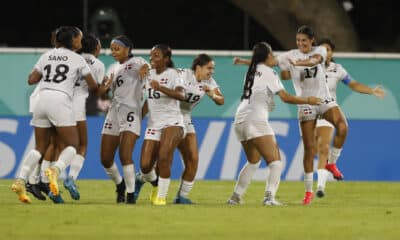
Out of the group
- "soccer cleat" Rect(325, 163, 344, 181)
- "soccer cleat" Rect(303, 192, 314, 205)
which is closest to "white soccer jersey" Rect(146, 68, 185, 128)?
"soccer cleat" Rect(303, 192, 314, 205)

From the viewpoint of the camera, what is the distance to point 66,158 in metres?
15.8

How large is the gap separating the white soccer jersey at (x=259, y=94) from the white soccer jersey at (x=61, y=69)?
2.05 metres

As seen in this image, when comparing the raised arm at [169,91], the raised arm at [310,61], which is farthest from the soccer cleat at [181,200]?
the raised arm at [310,61]

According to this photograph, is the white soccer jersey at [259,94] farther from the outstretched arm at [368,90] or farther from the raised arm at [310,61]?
the outstretched arm at [368,90]

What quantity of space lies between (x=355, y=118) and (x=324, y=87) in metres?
8.57

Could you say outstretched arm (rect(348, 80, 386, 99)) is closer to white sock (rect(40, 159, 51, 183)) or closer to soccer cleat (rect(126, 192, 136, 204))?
soccer cleat (rect(126, 192, 136, 204))

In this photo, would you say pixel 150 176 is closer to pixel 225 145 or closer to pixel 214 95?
pixel 214 95

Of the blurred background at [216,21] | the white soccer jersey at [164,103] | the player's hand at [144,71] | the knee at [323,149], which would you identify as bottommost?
the knee at [323,149]

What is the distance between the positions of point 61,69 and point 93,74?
1019mm

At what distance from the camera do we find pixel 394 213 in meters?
15.2

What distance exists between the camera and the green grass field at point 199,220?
12492mm

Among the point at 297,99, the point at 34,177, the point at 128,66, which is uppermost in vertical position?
the point at 128,66

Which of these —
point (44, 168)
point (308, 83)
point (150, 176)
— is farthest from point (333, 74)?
point (44, 168)

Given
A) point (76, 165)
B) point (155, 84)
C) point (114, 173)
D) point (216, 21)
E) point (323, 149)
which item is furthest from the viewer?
point (216, 21)
